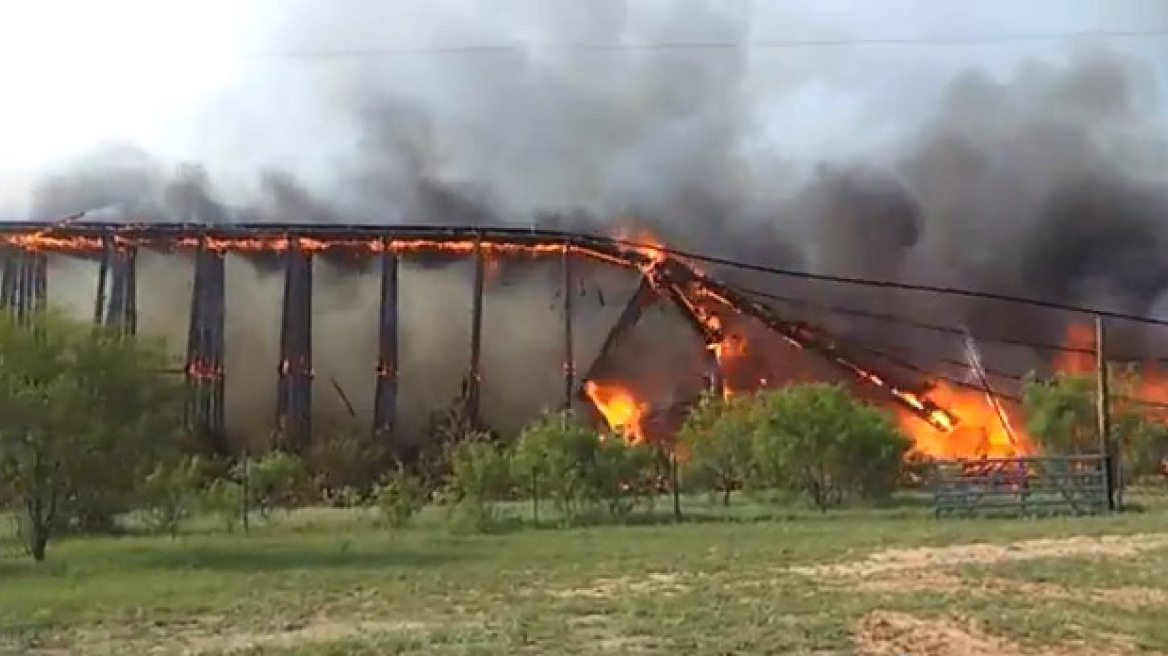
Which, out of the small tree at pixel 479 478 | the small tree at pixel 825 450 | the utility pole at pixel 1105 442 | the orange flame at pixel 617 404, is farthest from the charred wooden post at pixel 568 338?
the utility pole at pixel 1105 442

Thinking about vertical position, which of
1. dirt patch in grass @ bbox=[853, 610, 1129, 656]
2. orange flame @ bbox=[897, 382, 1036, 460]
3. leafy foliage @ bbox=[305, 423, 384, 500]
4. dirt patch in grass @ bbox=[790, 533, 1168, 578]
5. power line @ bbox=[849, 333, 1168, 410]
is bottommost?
dirt patch in grass @ bbox=[853, 610, 1129, 656]

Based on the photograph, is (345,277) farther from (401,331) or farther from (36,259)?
(36,259)

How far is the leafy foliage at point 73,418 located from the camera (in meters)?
25.7

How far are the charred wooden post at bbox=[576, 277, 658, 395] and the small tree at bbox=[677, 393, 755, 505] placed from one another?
10.2 m

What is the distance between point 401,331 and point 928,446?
22.9m

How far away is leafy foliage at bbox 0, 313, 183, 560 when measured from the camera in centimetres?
2566

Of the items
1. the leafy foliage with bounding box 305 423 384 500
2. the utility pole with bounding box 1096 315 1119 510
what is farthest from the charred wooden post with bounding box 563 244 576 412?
the utility pole with bounding box 1096 315 1119 510

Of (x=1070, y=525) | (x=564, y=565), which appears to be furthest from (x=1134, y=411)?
(x=564, y=565)

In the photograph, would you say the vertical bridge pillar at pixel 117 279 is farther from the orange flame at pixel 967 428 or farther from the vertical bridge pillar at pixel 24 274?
the orange flame at pixel 967 428

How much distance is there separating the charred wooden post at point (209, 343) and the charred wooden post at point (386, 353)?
5.93m

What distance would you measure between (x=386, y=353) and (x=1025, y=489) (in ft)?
89.4

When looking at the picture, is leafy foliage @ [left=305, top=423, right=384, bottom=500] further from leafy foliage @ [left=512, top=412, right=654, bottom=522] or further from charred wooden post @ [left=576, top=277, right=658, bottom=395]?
leafy foliage @ [left=512, top=412, right=654, bottom=522]

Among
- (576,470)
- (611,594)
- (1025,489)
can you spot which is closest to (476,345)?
(576,470)

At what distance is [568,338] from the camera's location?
56.2m
